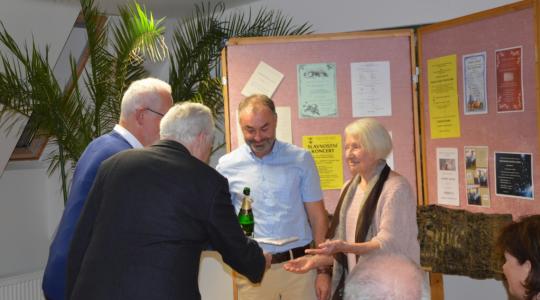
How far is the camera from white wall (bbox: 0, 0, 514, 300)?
3.96 meters

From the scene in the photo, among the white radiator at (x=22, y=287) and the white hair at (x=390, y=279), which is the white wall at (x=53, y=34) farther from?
the white hair at (x=390, y=279)

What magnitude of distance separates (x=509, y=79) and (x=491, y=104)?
0.16 m

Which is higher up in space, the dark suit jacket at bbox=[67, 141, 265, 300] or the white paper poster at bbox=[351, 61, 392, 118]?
the white paper poster at bbox=[351, 61, 392, 118]

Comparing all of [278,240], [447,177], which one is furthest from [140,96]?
[447,177]

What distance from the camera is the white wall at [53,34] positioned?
396cm

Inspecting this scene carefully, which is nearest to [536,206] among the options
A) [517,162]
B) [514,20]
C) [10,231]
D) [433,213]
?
[517,162]

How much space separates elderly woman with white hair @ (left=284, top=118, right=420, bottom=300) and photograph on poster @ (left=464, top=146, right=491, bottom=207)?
58 cm

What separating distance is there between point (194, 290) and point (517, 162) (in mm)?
1681

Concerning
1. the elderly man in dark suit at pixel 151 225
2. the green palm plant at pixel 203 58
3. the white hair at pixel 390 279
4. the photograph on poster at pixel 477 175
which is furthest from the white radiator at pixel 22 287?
the photograph on poster at pixel 477 175

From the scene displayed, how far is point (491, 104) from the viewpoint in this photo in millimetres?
3139

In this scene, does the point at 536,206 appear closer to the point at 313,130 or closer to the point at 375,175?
the point at 375,175

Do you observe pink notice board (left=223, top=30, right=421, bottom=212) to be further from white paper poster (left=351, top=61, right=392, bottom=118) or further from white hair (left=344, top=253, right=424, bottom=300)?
white hair (left=344, top=253, right=424, bottom=300)

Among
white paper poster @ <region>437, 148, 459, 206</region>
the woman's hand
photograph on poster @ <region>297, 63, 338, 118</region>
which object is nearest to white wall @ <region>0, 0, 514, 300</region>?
photograph on poster @ <region>297, 63, 338, 118</region>

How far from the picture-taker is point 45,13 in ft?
14.4
